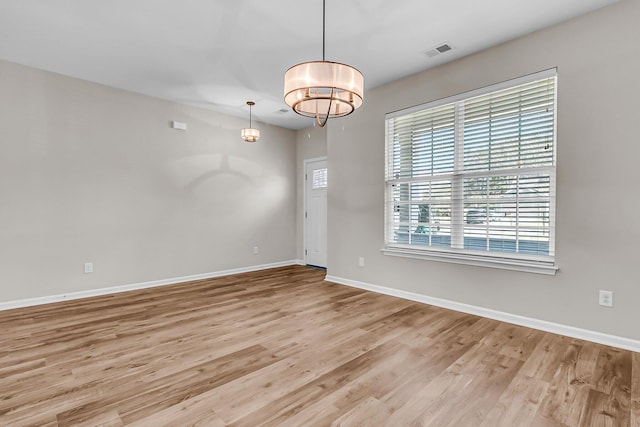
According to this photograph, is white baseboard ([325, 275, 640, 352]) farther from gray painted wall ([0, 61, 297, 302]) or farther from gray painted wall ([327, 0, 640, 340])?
gray painted wall ([0, 61, 297, 302])

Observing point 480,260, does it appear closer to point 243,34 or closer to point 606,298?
point 606,298

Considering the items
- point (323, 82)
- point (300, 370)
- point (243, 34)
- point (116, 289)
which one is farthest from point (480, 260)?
point (116, 289)

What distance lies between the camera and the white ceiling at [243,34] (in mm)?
2623

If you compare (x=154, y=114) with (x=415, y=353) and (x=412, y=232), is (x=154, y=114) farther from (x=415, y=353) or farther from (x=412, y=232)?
(x=415, y=353)

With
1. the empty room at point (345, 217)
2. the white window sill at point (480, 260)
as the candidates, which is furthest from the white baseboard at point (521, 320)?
the white window sill at point (480, 260)

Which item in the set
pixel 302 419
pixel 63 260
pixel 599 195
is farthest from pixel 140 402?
pixel 599 195

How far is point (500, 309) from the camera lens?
10.5 ft

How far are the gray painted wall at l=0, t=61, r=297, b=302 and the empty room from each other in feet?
0.08

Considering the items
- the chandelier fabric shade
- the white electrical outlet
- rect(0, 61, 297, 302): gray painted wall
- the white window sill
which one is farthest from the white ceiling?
the white electrical outlet

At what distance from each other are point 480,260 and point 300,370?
2.21 metres

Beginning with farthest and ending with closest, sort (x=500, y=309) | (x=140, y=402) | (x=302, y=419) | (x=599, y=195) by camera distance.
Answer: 1. (x=500, y=309)
2. (x=599, y=195)
3. (x=140, y=402)
4. (x=302, y=419)

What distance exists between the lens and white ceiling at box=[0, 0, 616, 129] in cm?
262

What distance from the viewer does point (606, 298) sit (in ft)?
8.56

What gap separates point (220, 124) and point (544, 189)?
4.67m
